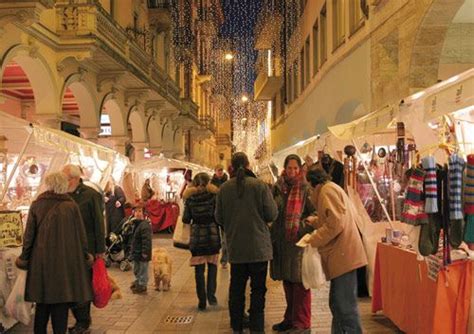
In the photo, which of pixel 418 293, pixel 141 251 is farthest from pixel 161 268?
pixel 418 293

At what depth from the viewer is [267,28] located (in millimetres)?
32500

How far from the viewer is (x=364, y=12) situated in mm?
12914

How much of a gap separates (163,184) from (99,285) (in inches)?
603

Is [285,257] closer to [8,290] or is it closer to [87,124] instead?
[8,290]

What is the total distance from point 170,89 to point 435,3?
20066 millimetres

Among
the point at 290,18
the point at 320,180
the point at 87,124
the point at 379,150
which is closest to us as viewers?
the point at 320,180

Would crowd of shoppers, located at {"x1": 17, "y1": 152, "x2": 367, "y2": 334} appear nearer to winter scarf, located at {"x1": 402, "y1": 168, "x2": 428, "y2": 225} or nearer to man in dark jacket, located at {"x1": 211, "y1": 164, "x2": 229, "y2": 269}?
winter scarf, located at {"x1": 402, "y1": 168, "x2": 428, "y2": 225}

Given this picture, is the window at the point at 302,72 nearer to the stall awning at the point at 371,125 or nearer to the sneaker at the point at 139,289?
the stall awning at the point at 371,125

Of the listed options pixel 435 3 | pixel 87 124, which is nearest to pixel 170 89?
pixel 87 124

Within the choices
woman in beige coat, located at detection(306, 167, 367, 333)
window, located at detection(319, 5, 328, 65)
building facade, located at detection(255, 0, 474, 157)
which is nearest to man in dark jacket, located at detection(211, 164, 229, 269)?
building facade, located at detection(255, 0, 474, 157)

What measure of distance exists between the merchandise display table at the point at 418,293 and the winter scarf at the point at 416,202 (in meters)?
0.58

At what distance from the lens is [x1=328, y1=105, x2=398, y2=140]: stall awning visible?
6.36 metres

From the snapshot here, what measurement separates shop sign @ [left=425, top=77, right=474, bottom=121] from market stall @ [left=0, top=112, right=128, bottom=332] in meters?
4.80

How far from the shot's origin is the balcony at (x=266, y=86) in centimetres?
3272
